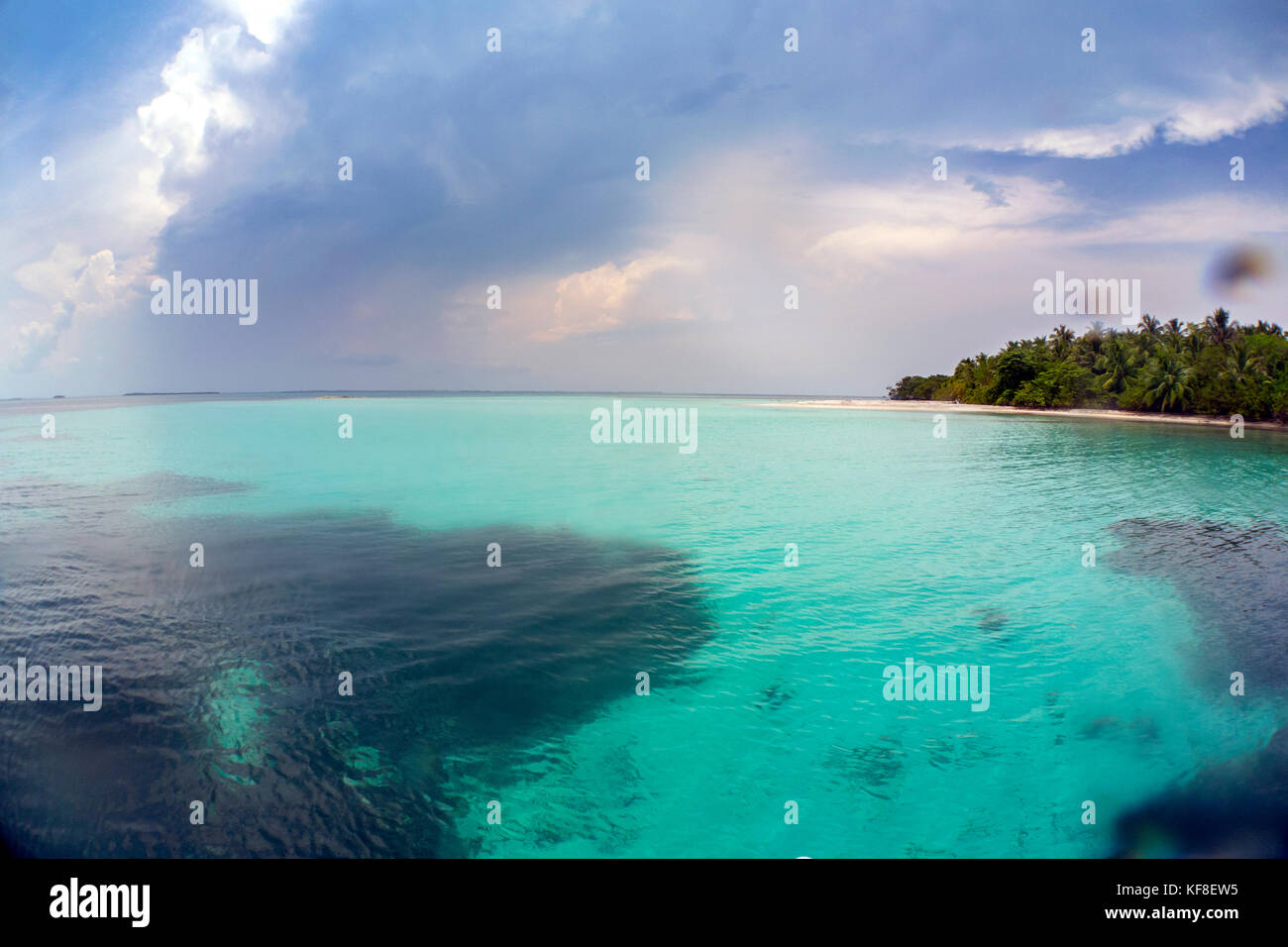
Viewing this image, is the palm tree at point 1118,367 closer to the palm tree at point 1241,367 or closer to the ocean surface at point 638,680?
the palm tree at point 1241,367

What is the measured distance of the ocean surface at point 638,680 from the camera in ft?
19.5

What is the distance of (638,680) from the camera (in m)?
8.84

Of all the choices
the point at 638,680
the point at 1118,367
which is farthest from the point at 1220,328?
the point at 638,680

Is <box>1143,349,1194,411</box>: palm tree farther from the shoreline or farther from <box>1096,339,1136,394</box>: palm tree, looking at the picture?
<box>1096,339,1136,394</box>: palm tree

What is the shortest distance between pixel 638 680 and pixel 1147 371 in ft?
279

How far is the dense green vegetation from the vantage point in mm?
60281

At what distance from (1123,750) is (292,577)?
1438cm

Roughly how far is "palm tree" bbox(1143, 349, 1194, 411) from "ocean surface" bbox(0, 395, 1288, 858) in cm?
6026

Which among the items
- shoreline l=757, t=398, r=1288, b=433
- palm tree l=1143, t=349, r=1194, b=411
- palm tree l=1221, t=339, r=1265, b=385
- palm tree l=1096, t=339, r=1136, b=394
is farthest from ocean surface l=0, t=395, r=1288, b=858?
palm tree l=1096, t=339, r=1136, b=394

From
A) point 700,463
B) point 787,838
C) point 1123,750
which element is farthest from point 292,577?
point 700,463

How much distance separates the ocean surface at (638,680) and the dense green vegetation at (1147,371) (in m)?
57.4

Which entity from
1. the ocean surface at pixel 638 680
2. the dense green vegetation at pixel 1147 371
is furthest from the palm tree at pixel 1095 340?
the ocean surface at pixel 638 680

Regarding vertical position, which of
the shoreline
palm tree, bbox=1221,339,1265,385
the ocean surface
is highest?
palm tree, bbox=1221,339,1265,385
